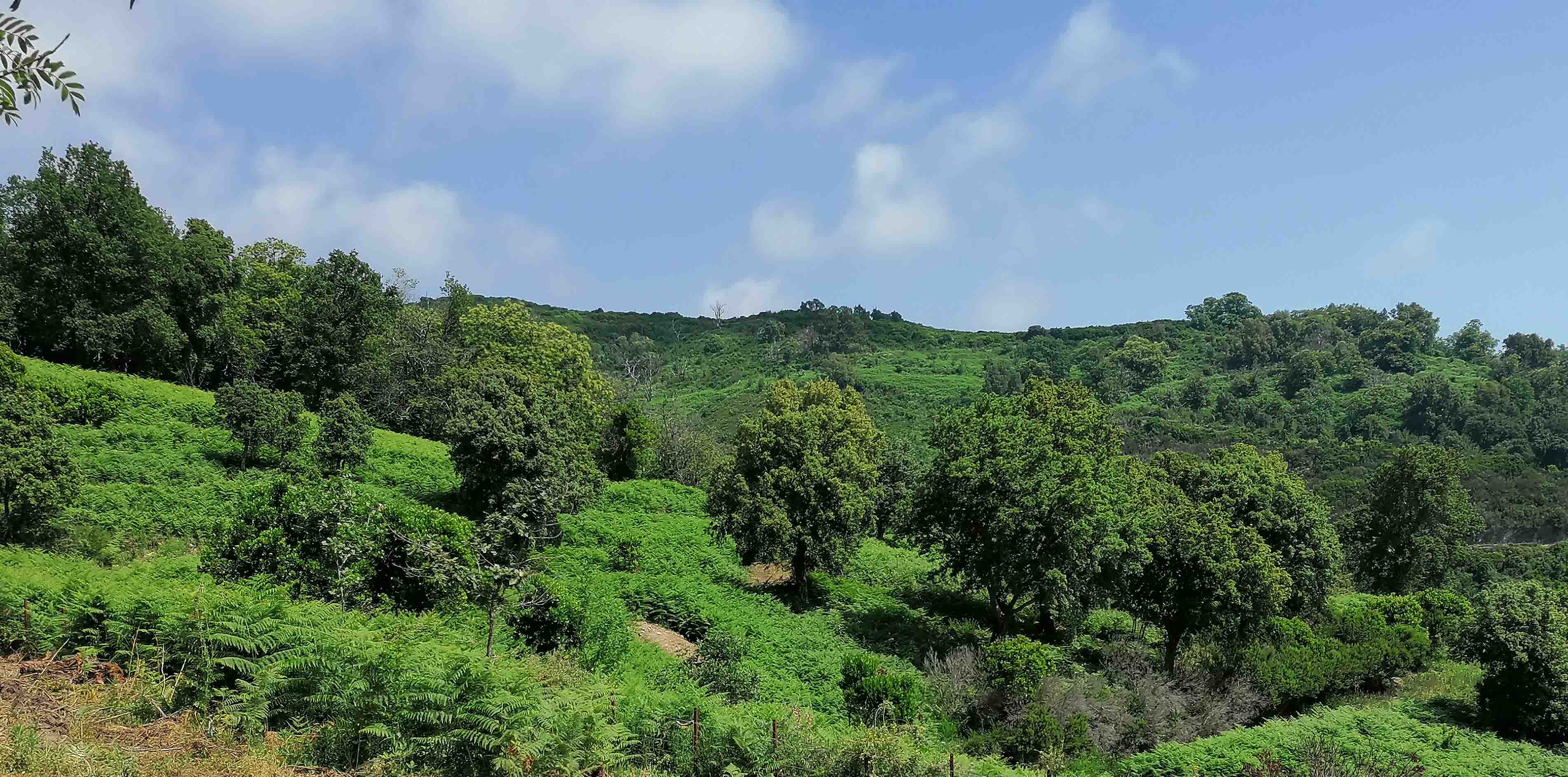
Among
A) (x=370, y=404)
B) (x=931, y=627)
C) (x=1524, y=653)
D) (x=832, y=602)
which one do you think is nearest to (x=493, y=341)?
(x=370, y=404)

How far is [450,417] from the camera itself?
89.9 ft

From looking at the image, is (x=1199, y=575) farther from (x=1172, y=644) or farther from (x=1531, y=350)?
(x=1531, y=350)

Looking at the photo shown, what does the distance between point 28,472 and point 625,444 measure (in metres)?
24.1

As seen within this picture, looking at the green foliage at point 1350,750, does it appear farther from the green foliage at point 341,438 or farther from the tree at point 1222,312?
the tree at point 1222,312

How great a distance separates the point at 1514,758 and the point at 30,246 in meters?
49.3

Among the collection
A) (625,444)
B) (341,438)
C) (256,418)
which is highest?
(256,418)

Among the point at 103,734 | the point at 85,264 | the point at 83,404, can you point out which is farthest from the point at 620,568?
the point at 85,264

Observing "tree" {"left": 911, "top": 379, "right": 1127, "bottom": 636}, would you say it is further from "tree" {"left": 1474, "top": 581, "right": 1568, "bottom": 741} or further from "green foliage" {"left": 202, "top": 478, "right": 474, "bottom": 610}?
"green foliage" {"left": 202, "top": 478, "right": 474, "bottom": 610}

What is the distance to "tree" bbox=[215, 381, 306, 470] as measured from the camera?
27406 mm

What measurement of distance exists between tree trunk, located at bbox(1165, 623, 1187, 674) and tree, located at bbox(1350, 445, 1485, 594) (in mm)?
20166

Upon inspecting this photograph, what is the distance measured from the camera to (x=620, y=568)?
2588cm

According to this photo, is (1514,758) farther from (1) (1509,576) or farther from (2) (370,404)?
(1) (1509,576)

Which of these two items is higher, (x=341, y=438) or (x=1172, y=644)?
(x=341, y=438)

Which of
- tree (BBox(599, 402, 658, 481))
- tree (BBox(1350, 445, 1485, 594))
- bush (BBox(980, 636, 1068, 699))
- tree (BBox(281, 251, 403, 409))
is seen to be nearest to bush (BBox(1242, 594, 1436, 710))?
bush (BBox(980, 636, 1068, 699))
